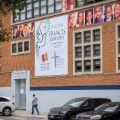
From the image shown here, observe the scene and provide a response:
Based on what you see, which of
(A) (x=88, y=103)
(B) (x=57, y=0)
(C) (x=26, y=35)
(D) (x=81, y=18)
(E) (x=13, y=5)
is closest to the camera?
(E) (x=13, y=5)

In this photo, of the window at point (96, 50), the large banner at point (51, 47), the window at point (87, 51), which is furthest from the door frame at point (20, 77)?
the window at point (96, 50)

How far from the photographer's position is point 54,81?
37.6m

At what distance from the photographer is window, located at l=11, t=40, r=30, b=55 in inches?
1633

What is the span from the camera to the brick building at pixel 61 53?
108 feet

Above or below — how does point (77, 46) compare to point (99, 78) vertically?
above

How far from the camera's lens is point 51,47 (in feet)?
126

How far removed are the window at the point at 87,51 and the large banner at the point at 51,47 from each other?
3.90ft

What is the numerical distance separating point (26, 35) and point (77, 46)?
7.76 m

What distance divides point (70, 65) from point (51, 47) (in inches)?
128

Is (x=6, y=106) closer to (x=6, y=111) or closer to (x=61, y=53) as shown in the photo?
(x=6, y=111)

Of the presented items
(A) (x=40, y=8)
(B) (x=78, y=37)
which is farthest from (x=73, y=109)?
(A) (x=40, y=8)

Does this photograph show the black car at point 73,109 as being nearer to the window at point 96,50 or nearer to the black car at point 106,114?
the black car at point 106,114

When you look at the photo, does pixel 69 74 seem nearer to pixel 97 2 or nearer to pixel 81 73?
pixel 81 73

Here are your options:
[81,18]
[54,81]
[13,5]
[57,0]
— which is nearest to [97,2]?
[81,18]
